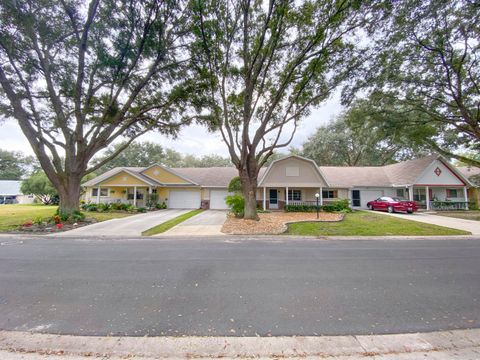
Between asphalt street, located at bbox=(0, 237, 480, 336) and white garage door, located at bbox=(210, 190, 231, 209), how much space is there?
16.1 metres

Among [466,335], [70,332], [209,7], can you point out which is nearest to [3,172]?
[209,7]

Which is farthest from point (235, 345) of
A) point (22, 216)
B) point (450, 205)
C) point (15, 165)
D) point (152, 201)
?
point (15, 165)

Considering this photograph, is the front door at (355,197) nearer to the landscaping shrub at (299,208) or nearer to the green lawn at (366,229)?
the landscaping shrub at (299,208)

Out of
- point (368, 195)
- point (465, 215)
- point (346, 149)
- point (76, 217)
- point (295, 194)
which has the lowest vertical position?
point (465, 215)

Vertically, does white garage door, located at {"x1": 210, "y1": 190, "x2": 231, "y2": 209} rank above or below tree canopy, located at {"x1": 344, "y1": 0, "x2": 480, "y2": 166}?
below

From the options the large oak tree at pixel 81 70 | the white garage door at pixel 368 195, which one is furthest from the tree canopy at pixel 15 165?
the white garage door at pixel 368 195

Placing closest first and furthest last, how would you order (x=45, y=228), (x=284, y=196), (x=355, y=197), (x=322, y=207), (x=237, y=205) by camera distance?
1. (x=45, y=228)
2. (x=237, y=205)
3. (x=322, y=207)
4. (x=284, y=196)
5. (x=355, y=197)

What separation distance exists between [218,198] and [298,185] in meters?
8.89

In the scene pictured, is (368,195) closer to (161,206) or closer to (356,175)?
(356,175)

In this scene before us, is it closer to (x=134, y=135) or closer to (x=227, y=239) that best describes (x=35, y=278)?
(x=227, y=239)

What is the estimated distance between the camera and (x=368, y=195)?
2314 cm

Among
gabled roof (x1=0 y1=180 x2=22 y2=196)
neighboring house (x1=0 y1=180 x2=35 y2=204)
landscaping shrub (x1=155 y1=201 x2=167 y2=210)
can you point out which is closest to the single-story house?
landscaping shrub (x1=155 y1=201 x2=167 y2=210)

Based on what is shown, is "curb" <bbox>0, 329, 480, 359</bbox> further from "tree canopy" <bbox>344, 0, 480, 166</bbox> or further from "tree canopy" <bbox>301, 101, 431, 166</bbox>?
"tree canopy" <bbox>301, 101, 431, 166</bbox>

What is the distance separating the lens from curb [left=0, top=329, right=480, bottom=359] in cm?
243
